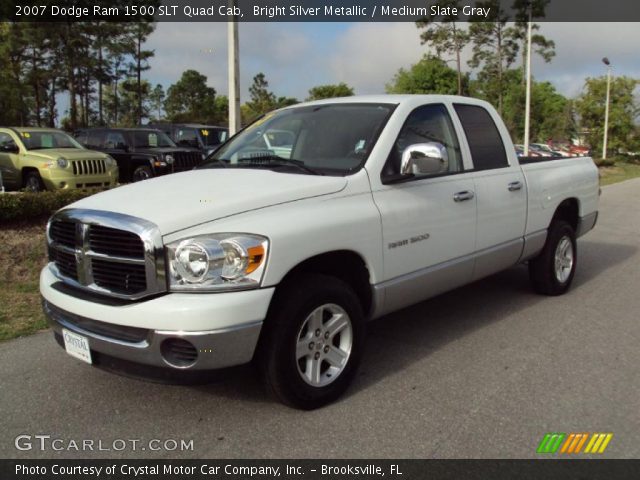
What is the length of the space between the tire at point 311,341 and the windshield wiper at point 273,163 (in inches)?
32.6

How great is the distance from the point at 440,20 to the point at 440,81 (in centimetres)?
1939

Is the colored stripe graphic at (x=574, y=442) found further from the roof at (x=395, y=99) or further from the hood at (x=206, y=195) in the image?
the roof at (x=395, y=99)

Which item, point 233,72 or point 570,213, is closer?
point 570,213

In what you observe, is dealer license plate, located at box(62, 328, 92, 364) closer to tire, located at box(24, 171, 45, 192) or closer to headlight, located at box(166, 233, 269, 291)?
headlight, located at box(166, 233, 269, 291)

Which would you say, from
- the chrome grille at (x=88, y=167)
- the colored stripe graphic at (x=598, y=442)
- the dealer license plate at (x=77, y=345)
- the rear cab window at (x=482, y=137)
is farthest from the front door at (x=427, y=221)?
the chrome grille at (x=88, y=167)

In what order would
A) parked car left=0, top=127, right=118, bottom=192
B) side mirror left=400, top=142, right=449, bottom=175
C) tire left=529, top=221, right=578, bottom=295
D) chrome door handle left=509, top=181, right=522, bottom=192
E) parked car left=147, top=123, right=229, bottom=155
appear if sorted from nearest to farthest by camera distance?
side mirror left=400, top=142, right=449, bottom=175 < chrome door handle left=509, top=181, right=522, bottom=192 < tire left=529, top=221, right=578, bottom=295 < parked car left=0, top=127, right=118, bottom=192 < parked car left=147, top=123, right=229, bottom=155

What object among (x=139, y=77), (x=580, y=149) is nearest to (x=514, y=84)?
(x=580, y=149)

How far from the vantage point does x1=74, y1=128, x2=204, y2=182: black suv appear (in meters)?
13.9

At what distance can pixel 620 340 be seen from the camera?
4.63 meters

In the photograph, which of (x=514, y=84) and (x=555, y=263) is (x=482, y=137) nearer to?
(x=555, y=263)

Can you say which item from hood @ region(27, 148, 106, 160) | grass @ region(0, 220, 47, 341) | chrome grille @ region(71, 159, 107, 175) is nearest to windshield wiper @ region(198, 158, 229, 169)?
grass @ region(0, 220, 47, 341)

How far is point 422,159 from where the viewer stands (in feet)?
12.4

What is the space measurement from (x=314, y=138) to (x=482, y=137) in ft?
5.37
